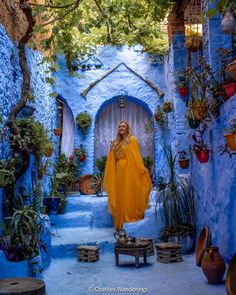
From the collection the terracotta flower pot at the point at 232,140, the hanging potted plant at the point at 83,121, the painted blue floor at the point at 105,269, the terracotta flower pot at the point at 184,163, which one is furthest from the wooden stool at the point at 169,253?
the hanging potted plant at the point at 83,121

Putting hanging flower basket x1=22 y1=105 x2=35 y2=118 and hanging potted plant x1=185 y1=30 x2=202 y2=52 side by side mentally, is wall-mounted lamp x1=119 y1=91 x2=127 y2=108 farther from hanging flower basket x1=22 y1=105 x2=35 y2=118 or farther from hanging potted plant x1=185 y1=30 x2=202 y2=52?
hanging flower basket x1=22 y1=105 x2=35 y2=118

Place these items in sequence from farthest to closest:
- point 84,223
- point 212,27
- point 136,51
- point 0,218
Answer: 1. point 136,51
2. point 84,223
3. point 212,27
4. point 0,218

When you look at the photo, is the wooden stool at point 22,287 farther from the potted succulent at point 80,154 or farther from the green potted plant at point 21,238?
the potted succulent at point 80,154

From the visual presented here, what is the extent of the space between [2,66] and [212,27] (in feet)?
10.5

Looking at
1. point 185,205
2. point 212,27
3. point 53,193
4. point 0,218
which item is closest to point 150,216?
point 185,205

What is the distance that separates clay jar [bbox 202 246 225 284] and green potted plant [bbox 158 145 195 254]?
1.72m

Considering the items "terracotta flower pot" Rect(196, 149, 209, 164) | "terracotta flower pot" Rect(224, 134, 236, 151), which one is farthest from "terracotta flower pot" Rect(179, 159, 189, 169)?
"terracotta flower pot" Rect(224, 134, 236, 151)

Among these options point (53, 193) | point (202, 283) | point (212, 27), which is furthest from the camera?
point (53, 193)

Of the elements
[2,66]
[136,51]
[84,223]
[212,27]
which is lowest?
[84,223]

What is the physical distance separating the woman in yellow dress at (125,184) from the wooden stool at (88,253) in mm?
1262

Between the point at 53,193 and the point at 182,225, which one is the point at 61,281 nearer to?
the point at 182,225

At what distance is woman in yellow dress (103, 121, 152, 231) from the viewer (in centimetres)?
710

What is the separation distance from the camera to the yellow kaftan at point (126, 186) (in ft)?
23.3

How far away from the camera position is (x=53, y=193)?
8562 millimetres
